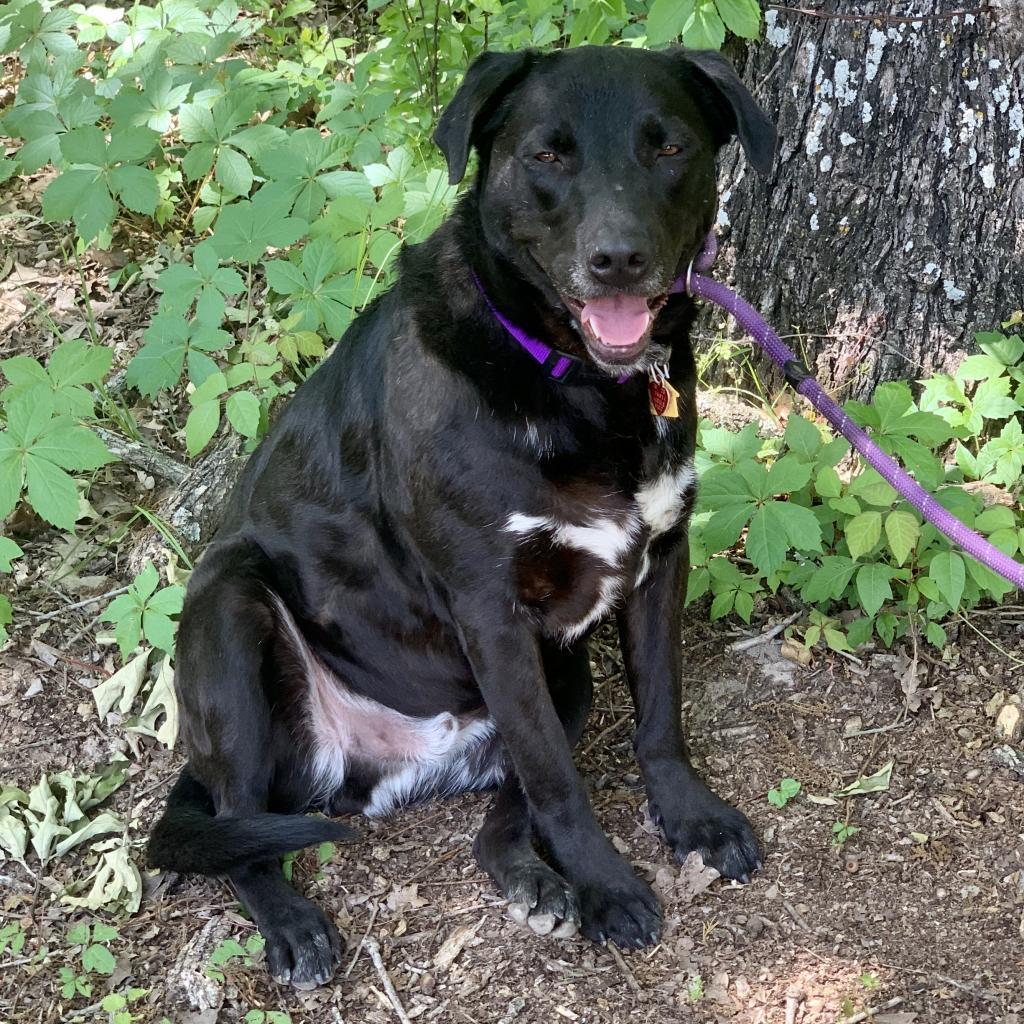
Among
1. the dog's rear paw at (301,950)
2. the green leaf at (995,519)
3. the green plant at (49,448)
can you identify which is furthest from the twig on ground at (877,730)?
the green plant at (49,448)

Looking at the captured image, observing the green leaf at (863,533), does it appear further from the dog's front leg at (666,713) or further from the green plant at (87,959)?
the green plant at (87,959)

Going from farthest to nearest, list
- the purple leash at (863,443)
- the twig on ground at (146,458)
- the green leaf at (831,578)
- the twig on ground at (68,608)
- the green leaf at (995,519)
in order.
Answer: the twig on ground at (146,458), the twig on ground at (68,608), the green leaf at (831,578), the green leaf at (995,519), the purple leash at (863,443)

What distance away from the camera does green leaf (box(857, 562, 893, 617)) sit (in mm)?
3127

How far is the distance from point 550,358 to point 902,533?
1.12 m

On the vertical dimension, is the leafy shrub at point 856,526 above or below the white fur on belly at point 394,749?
above

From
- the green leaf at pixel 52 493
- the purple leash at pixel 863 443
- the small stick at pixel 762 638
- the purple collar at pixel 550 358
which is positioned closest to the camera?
the purple collar at pixel 550 358

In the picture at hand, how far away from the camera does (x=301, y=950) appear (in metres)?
2.62

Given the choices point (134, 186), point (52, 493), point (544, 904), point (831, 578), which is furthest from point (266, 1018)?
point (134, 186)

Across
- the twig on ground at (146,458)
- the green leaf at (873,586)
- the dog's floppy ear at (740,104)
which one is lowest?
the twig on ground at (146,458)

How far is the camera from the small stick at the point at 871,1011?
234cm

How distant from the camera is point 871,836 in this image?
9.14ft

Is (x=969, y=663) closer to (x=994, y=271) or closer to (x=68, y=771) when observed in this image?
(x=994, y=271)

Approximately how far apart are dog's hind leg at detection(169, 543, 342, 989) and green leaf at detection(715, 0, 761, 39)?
5.59 feet

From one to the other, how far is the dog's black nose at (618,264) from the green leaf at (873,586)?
1.21 metres
